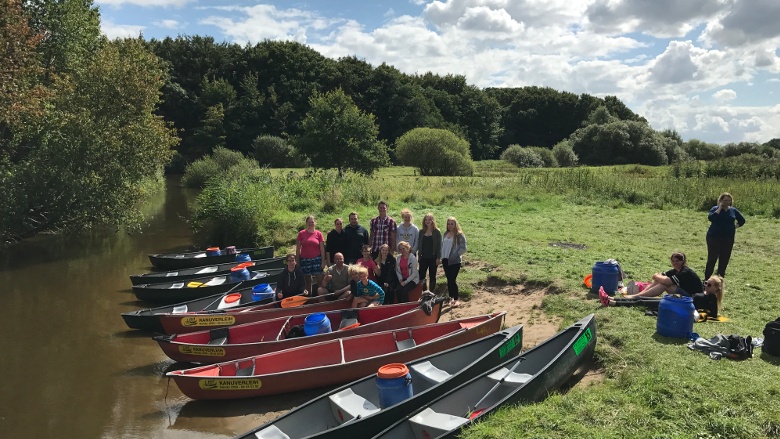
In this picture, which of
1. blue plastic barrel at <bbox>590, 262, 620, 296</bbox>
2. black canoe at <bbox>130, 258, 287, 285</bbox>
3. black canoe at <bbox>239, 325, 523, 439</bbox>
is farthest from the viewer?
black canoe at <bbox>130, 258, 287, 285</bbox>

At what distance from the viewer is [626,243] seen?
47.4 feet

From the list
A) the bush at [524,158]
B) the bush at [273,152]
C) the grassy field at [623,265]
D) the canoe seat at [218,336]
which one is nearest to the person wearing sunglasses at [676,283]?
the grassy field at [623,265]

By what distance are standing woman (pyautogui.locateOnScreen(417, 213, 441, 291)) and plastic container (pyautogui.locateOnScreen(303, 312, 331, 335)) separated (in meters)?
2.25

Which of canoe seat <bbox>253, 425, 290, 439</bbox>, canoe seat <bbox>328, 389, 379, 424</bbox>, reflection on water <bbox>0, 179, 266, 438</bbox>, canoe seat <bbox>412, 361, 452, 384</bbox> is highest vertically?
canoe seat <bbox>412, 361, 452, 384</bbox>

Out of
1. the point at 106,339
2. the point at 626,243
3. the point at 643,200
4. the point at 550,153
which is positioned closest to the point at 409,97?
the point at 550,153

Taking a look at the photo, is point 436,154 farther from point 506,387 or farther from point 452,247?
point 506,387

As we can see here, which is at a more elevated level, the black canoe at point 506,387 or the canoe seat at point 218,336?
the black canoe at point 506,387

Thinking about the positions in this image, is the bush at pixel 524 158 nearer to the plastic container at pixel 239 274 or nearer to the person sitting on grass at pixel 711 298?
the plastic container at pixel 239 274

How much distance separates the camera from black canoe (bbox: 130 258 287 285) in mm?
14156

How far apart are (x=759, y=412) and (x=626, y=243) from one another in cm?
957

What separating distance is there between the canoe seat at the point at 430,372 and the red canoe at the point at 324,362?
56cm

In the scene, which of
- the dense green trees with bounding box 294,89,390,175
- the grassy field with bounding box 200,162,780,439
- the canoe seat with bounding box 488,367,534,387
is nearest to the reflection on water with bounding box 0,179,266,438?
the canoe seat with bounding box 488,367,534,387

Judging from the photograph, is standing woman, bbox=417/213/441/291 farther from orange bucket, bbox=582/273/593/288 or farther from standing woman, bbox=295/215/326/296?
orange bucket, bbox=582/273/593/288

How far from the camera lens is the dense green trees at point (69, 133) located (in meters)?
17.9
